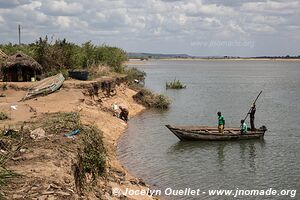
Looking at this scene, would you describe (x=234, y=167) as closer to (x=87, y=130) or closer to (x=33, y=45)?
(x=87, y=130)

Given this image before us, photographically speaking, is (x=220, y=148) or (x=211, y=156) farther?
(x=220, y=148)

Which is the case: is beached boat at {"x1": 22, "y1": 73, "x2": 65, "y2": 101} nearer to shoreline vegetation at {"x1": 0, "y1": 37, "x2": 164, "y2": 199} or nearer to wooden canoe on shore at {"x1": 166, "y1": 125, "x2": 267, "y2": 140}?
shoreline vegetation at {"x1": 0, "y1": 37, "x2": 164, "y2": 199}

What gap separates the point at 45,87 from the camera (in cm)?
2973

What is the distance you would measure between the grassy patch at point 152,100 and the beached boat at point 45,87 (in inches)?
408

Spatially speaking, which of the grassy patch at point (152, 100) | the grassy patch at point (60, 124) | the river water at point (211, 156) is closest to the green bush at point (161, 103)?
the grassy patch at point (152, 100)

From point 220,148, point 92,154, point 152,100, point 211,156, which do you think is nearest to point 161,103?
point 152,100

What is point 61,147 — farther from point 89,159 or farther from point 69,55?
point 69,55

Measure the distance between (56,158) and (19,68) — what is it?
81.7 ft

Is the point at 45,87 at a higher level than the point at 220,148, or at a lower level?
higher

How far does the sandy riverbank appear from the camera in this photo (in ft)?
30.7

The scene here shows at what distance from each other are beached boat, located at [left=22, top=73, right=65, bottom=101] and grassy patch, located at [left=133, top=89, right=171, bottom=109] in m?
10.4

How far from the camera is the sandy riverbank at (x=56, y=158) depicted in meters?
9.36

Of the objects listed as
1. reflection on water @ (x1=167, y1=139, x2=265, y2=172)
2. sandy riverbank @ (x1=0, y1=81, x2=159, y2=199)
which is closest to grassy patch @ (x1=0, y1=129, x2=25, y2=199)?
sandy riverbank @ (x1=0, y1=81, x2=159, y2=199)

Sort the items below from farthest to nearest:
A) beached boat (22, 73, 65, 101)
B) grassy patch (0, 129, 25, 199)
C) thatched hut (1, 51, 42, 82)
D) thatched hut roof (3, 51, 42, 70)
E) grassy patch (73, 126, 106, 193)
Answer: thatched hut (1, 51, 42, 82) < thatched hut roof (3, 51, 42, 70) < beached boat (22, 73, 65, 101) < grassy patch (73, 126, 106, 193) < grassy patch (0, 129, 25, 199)
